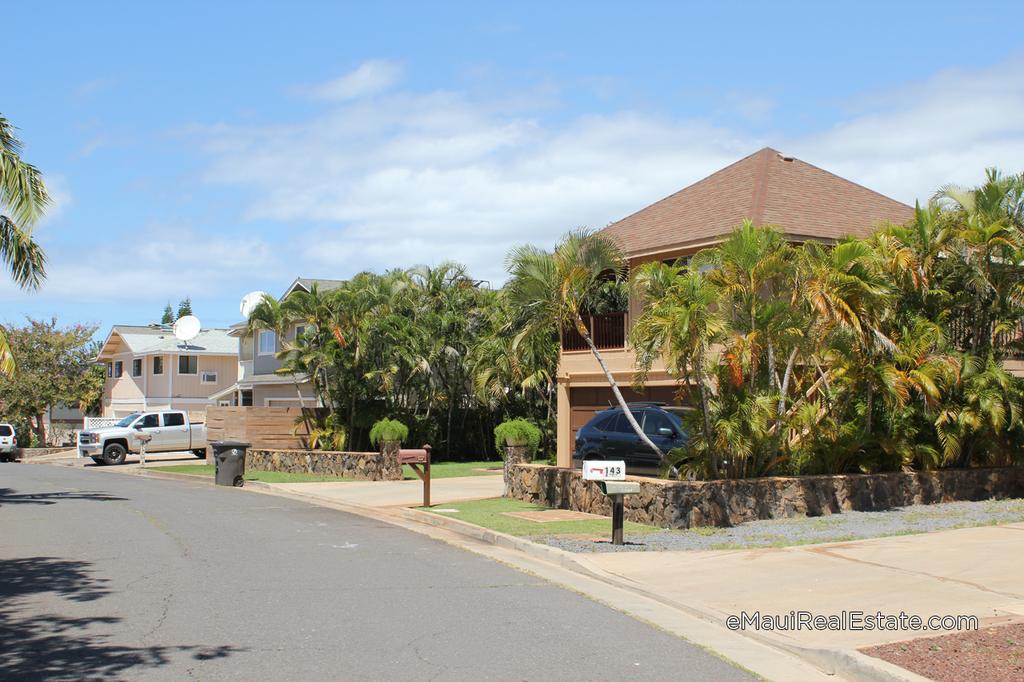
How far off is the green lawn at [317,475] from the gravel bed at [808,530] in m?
13.3

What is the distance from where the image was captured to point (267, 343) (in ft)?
144

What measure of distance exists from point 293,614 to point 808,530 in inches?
323

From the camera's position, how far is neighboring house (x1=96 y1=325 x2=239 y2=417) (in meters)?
52.2

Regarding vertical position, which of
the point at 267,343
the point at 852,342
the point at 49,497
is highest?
the point at 267,343

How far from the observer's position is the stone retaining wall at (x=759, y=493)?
14789 mm

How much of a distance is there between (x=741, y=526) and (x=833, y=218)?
1075 cm

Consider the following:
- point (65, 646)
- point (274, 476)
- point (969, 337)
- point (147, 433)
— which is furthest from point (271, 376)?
point (65, 646)

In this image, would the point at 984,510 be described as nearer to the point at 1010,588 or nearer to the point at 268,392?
the point at 1010,588

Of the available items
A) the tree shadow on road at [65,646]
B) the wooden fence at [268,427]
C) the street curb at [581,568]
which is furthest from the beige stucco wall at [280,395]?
the tree shadow on road at [65,646]

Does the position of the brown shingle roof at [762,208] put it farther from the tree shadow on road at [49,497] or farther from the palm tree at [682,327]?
the tree shadow on road at [49,497]

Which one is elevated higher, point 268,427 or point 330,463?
point 268,427

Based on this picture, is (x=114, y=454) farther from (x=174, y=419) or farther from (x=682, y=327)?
(x=682, y=327)

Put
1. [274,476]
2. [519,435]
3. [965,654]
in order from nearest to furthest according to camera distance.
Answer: [965,654] < [274,476] < [519,435]

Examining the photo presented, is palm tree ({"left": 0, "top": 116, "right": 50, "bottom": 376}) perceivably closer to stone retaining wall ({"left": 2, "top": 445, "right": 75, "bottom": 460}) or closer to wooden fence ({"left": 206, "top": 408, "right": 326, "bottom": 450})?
wooden fence ({"left": 206, "top": 408, "right": 326, "bottom": 450})
